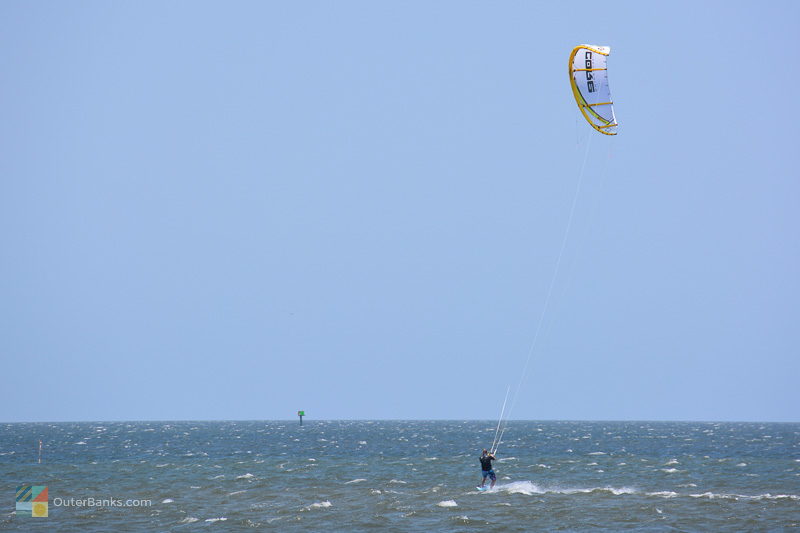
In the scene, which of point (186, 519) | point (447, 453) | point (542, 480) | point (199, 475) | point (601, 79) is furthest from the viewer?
point (447, 453)

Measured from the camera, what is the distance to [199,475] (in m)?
52.5

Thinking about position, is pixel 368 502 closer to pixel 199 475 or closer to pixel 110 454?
pixel 199 475

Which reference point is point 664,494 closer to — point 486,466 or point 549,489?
point 549,489

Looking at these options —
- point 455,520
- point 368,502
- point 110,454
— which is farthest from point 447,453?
point 455,520

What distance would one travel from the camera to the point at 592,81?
37.7 metres

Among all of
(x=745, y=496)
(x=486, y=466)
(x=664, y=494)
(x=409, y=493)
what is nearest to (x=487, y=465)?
(x=486, y=466)

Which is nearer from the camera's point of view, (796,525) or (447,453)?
(796,525)

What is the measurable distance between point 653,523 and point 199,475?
2902 cm

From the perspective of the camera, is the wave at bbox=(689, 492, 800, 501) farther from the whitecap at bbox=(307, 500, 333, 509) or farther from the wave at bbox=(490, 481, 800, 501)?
the whitecap at bbox=(307, 500, 333, 509)

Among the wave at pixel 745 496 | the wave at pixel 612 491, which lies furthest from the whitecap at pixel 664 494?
the wave at pixel 745 496

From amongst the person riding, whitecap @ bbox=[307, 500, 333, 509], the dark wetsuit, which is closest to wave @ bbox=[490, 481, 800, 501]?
the person riding

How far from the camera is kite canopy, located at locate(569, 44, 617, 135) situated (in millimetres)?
37531

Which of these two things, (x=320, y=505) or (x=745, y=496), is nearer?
(x=320, y=505)

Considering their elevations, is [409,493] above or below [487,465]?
below
